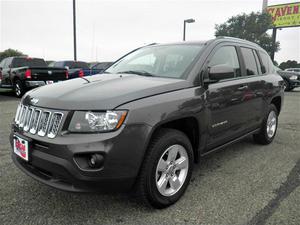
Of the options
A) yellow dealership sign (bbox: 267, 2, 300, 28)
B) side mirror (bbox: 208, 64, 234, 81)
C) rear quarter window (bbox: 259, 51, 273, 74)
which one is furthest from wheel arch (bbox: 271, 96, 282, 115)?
yellow dealership sign (bbox: 267, 2, 300, 28)

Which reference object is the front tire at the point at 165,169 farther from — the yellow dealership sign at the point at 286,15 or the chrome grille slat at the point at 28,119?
the yellow dealership sign at the point at 286,15

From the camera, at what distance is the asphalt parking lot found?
2.45 meters

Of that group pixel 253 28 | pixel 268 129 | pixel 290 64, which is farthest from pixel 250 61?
pixel 290 64

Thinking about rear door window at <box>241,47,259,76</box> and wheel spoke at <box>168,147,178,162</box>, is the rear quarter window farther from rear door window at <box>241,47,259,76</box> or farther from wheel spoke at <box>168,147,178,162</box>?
wheel spoke at <box>168,147,178,162</box>

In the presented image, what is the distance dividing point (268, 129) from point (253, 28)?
29.3 metres

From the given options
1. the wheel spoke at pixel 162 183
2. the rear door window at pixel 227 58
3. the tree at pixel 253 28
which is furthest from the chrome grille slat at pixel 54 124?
the tree at pixel 253 28

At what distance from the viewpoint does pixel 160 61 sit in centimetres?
344

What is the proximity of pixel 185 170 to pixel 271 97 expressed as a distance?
2.53m

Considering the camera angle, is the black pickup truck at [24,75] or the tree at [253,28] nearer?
the black pickup truck at [24,75]

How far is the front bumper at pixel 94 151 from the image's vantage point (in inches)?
84.0

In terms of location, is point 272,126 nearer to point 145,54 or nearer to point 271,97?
point 271,97

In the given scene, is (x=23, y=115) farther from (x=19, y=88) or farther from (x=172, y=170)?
(x=19, y=88)

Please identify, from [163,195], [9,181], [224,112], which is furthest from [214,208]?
[9,181]

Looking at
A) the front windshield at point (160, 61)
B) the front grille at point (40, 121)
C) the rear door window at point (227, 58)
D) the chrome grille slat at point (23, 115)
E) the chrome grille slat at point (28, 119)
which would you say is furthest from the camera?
the rear door window at point (227, 58)
